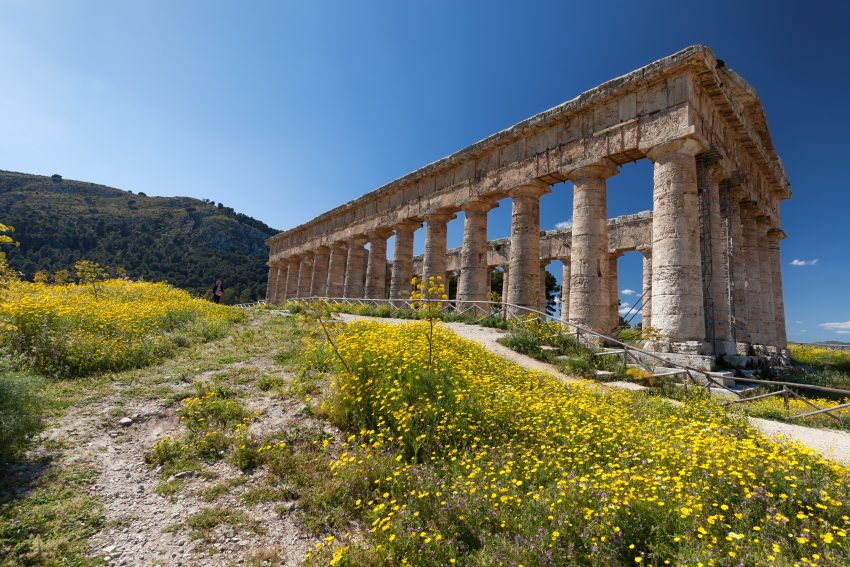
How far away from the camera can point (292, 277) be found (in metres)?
35.1

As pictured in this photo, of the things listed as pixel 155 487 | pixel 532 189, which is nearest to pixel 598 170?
pixel 532 189

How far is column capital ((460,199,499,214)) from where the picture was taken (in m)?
17.6

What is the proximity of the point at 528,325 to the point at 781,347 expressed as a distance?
14.6m

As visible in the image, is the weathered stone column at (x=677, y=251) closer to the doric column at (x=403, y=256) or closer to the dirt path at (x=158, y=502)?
the dirt path at (x=158, y=502)

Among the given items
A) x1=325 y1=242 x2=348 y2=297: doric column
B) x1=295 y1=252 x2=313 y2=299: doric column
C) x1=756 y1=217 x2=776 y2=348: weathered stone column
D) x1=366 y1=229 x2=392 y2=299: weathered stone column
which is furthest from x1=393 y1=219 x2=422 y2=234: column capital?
x1=756 y1=217 x2=776 y2=348: weathered stone column

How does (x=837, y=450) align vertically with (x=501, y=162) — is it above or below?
below

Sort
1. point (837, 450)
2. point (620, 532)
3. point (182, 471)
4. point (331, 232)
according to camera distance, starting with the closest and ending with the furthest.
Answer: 1. point (620, 532)
2. point (182, 471)
3. point (837, 450)
4. point (331, 232)

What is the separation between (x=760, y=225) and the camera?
17984mm

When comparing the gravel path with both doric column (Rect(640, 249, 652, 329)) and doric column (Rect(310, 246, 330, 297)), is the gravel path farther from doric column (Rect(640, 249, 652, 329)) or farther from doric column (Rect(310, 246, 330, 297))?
doric column (Rect(310, 246, 330, 297))

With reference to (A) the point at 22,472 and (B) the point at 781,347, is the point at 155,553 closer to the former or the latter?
(A) the point at 22,472

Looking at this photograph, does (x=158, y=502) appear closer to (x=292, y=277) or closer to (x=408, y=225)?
(x=408, y=225)

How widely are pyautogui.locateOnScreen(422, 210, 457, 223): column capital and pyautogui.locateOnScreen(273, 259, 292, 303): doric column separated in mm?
21538

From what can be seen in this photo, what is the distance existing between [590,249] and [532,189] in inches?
151

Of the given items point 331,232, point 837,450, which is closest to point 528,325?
point 837,450
